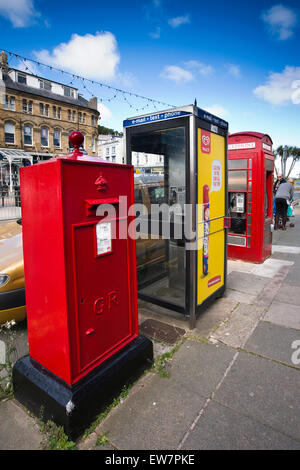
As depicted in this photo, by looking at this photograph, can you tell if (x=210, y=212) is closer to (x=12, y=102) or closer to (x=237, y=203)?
(x=237, y=203)

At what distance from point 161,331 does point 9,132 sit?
27824 millimetres

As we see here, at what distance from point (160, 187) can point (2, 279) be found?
2.65 metres

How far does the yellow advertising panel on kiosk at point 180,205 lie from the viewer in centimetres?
309

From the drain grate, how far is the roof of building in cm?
2887

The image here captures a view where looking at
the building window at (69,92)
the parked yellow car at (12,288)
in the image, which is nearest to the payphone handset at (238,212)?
the parked yellow car at (12,288)

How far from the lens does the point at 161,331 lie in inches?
130

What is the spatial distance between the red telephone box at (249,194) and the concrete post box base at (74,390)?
427 cm

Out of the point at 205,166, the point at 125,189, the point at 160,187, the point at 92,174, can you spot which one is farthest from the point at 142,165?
the point at 92,174

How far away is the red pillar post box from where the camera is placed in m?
1.84

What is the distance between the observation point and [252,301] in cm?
412

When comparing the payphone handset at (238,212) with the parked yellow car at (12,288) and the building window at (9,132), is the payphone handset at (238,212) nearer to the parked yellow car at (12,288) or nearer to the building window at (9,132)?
the parked yellow car at (12,288)

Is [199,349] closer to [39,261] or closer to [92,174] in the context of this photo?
[39,261]

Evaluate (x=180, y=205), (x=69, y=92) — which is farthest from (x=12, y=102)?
(x=180, y=205)

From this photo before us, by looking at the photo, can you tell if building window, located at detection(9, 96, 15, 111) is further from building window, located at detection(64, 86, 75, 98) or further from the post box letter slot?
the post box letter slot
